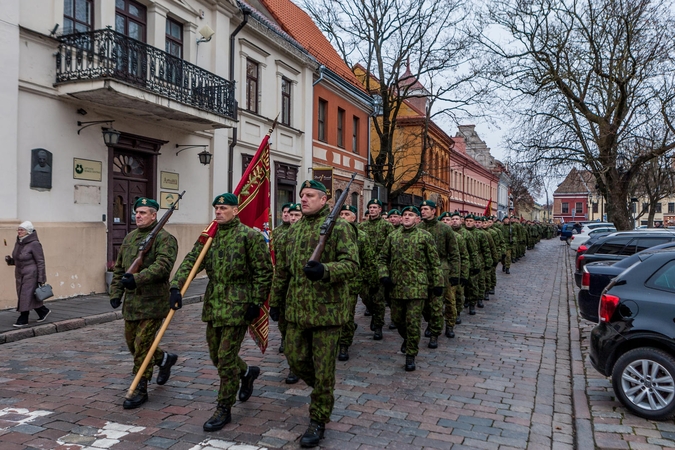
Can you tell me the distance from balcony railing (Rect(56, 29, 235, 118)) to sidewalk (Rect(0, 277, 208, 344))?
14.2 feet

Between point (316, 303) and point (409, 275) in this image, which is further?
point (409, 275)

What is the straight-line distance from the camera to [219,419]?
4492mm

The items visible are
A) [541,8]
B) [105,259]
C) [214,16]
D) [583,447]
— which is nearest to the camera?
[583,447]

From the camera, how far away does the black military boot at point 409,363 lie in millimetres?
6402

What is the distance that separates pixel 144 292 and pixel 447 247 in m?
4.72

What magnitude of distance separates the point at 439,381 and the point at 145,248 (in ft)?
11.0

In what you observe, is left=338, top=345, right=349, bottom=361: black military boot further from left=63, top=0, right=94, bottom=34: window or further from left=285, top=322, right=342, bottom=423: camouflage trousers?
left=63, top=0, right=94, bottom=34: window

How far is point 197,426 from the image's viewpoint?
4.58 m

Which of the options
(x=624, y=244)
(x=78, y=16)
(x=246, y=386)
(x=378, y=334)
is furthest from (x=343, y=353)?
(x=78, y=16)

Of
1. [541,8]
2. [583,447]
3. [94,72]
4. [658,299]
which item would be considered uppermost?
[541,8]

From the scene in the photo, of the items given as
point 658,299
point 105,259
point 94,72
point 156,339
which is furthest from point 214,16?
point 658,299

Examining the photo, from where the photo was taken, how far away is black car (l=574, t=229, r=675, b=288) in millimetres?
10391

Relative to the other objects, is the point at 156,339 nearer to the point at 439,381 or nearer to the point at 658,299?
the point at 439,381

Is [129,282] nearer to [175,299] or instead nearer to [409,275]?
[175,299]
